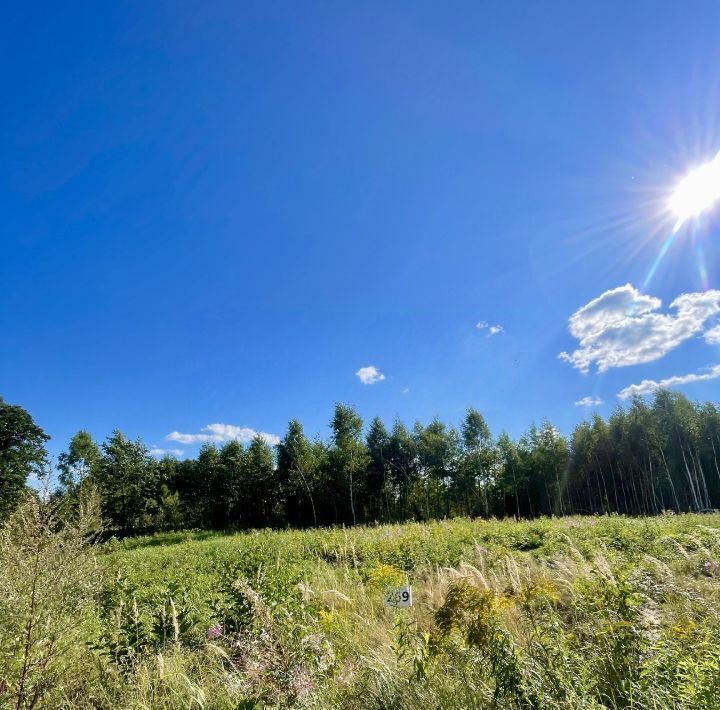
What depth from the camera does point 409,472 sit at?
129 feet

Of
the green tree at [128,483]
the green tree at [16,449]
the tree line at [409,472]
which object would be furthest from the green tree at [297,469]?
the green tree at [16,449]

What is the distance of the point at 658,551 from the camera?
24.8 feet

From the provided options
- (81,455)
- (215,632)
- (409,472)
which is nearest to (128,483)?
(81,455)

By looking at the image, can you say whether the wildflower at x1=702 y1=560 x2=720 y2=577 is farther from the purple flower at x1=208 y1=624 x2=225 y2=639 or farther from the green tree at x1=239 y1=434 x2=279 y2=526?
the green tree at x1=239 y1=434 x2=279 y2=526

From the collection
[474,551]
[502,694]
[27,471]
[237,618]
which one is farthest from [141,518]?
[502,694]

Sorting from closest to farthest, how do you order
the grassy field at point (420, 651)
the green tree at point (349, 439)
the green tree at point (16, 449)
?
the grassy field at point (420, 651) → the green tree at point (16, 449) → the green tree at point (349, 439)

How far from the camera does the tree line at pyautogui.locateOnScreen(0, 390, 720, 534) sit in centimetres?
3366

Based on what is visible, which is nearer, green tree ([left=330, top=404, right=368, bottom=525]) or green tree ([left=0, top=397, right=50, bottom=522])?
green tree ([left=0, top=397, right=50, bottom=522])

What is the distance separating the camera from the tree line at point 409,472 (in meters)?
33.7

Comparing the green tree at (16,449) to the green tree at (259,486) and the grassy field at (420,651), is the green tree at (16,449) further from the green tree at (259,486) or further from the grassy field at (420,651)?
the grassy field at (420,651)

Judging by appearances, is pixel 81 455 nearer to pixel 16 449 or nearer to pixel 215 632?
pixel 16 449

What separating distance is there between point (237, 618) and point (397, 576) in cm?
233

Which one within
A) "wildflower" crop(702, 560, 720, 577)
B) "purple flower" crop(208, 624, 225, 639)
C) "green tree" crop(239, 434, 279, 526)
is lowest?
"wildflower" crop(702, 560, 720, 577)

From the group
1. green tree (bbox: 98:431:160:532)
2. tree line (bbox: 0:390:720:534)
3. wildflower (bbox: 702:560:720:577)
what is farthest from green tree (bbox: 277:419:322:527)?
wildflower (bbox: 702:560:720:577)
